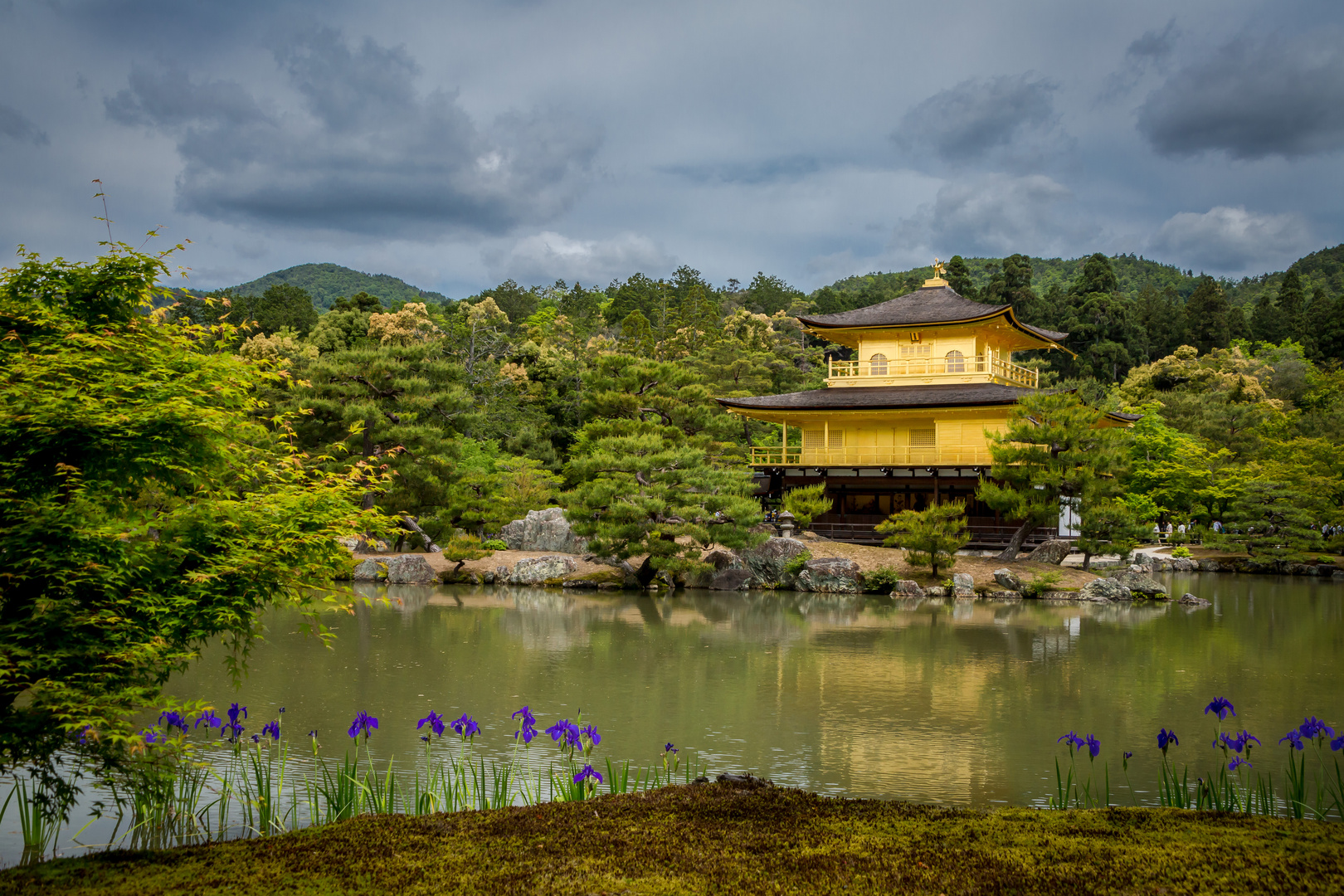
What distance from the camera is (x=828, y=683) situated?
9992 millimetres

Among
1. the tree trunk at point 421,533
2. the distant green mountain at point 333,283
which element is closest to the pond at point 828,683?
the tree trunk at point 421,533

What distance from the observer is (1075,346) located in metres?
53.5

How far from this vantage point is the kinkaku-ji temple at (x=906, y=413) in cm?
2486

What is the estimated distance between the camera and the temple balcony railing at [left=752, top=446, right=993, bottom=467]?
24.9m

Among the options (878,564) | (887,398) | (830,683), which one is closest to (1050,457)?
(878,564)

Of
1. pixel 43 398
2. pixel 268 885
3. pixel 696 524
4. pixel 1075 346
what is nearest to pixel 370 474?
pixel 43 398

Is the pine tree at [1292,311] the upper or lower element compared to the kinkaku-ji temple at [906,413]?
upper

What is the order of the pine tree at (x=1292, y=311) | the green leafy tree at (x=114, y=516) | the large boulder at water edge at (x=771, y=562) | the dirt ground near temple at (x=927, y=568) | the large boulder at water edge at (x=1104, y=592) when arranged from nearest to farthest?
the green leafy tree at (x=114, y=516) → the large boulder at water edge at (x=1104, y=592) → the dirt ground near temple at (x=927, y=568) → the large boulder at water edge at (x=771, y=562) → the pine tree at (x=1292, y=311)

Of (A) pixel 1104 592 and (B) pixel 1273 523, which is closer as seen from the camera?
(A) pixel 1104 592

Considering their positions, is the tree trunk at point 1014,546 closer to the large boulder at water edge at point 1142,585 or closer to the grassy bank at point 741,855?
the large boulder at water edge at point 1142,585

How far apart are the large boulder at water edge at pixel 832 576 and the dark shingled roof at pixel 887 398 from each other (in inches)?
241

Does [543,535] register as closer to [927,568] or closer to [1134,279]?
[927,568]

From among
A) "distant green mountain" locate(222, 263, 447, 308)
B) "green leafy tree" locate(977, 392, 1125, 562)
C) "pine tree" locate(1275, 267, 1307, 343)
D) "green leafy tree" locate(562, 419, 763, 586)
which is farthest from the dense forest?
"distant green mountain" locate(222, 263, 447, 308)

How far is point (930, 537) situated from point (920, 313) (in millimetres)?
9943
